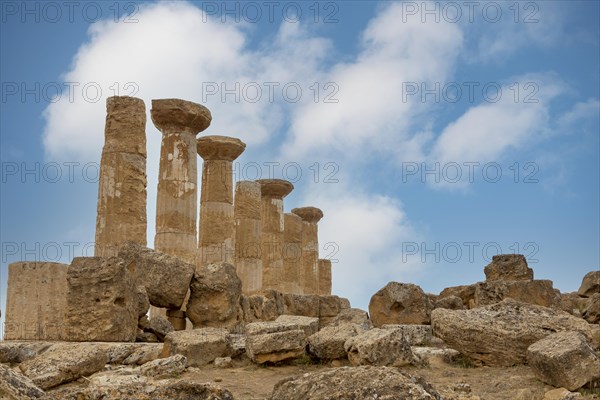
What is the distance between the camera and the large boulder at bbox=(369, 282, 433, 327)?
13.9m

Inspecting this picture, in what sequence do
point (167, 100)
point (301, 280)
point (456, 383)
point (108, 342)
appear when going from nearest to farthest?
point (456, 383) → point (108, 342) → point (167, 100) → point (301, 280)

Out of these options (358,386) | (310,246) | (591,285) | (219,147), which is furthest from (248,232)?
(358,386)

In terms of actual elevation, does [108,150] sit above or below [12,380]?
above

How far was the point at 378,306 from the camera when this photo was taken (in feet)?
46.3

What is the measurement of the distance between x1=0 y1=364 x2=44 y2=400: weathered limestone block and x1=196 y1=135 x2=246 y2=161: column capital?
46.0 ft

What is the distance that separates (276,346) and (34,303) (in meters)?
5.05

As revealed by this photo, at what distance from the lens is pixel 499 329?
9.22 meters

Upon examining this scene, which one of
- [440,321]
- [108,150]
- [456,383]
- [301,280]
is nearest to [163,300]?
[108,150]

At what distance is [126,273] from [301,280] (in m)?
17.6

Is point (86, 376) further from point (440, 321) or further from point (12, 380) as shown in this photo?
point (440, 321)

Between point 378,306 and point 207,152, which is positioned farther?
point 207,152

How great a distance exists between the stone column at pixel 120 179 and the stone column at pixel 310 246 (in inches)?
574

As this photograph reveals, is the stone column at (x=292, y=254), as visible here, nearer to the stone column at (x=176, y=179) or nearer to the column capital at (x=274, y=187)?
the column capital at (x=274, y=187)

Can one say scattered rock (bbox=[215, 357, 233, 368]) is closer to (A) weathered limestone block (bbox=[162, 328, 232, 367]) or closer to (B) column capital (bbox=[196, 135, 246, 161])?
(A) weathered limestone block (bbox=[162, 328, 232, 367])
